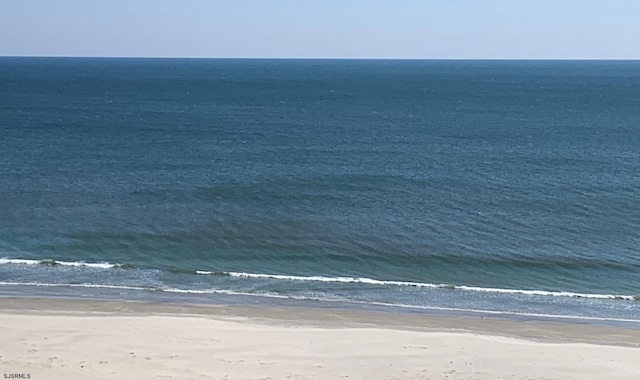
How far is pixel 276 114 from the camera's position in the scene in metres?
116

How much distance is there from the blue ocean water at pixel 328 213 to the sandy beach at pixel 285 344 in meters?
2.92

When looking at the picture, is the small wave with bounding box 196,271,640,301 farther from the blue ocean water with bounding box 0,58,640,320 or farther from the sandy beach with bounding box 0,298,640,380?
the sandy beach with bounding box 0,298,640,380

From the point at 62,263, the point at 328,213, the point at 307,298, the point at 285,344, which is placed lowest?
the point at 62,263

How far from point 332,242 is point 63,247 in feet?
46.2

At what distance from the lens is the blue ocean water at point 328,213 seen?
36.8m

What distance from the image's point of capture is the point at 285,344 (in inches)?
1081

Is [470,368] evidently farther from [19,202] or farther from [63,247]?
[19,202]

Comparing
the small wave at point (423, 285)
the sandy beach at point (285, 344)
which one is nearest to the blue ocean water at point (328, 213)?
the small wave at point (423, 285)

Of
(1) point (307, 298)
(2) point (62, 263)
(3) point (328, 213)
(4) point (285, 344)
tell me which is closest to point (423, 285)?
(1) point (307, 298)

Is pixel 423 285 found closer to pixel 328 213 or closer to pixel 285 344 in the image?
pixel 285 344

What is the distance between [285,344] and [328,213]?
902 inches

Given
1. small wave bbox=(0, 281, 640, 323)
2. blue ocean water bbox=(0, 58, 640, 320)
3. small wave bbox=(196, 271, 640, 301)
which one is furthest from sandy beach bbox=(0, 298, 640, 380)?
small wave bbox=(196, 271, 640, 301)

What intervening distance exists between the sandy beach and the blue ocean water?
2.92 meters

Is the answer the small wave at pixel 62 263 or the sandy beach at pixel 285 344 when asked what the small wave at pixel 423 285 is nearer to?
the small wave at pixel 62 263
